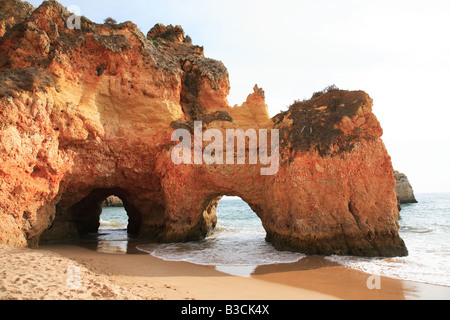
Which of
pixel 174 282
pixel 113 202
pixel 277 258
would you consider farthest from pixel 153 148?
pixel 113 202

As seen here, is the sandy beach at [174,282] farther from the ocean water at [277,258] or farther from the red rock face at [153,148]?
the red rock face at [153,148]

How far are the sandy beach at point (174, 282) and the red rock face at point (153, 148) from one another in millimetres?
2133

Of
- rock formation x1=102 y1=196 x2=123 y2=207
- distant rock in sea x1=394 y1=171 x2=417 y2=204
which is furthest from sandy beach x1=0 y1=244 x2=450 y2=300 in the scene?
rock formation x1=102 y1=196 x2=123 y2=207

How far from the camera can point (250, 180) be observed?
11750 mm

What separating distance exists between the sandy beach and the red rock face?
213 cm

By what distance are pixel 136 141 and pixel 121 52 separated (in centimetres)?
363

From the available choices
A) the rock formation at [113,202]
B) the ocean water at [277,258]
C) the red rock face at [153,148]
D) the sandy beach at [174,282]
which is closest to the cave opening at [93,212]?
the red rock face at [153,148]

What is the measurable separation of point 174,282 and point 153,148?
6.92 metres

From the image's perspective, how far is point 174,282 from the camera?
601 centimetres

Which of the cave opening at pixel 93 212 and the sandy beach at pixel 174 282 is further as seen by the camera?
the cave opening at pixel 93 212

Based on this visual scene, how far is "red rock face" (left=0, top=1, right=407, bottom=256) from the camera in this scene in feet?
28.5

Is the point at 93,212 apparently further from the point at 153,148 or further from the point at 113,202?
the point at 113,202

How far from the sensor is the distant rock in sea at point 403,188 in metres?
37.3
